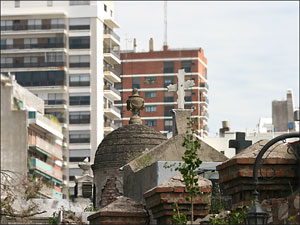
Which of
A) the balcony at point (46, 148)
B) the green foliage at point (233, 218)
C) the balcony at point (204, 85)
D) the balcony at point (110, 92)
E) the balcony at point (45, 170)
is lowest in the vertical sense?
the green foliage at point (233, 218)

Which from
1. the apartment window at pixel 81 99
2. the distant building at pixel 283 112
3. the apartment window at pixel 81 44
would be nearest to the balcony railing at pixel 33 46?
the apartment window at pixel 81 44

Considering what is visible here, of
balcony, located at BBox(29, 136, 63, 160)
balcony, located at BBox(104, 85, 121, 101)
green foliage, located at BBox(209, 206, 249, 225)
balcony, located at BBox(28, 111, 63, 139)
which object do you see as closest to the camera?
green foliage, located at BBox(209, 206, 249, 225)

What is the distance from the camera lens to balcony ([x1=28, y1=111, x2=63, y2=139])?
10494cm

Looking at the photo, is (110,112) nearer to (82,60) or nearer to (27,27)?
(82,60)

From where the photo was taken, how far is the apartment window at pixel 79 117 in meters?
129

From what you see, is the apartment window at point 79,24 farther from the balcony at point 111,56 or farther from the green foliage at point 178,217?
the green foliage at point 178,217

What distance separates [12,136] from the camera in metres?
103

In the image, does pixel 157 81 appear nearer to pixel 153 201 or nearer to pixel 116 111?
pixel 116 111

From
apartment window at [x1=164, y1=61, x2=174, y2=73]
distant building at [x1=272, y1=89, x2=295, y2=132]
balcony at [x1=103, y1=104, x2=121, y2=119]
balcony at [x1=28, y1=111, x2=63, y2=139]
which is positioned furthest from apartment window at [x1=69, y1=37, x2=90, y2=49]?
apartment window at [x1=164, y1=61, x2=174, y2=73]

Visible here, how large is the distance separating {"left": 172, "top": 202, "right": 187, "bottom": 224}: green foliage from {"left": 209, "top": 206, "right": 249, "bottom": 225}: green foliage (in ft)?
1.28

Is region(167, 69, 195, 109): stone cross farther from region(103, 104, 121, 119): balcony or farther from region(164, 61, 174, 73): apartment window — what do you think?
region(164, 61, 174, 73): apartment window

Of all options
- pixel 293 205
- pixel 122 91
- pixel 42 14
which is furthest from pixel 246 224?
pixel 122 91

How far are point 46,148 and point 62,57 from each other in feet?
63.2

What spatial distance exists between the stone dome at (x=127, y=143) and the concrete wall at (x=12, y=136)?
61.4m
